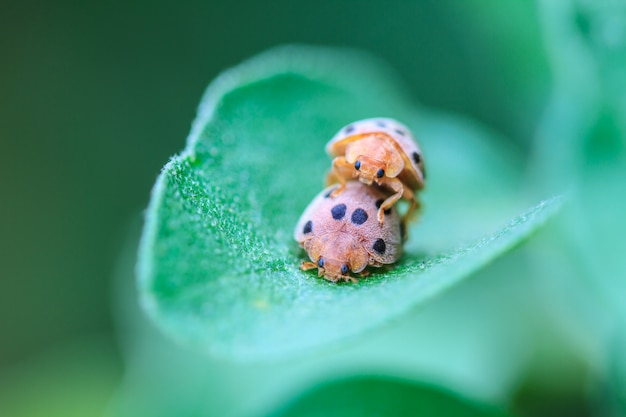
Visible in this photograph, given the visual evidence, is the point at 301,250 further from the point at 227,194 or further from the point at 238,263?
the point at 238,263

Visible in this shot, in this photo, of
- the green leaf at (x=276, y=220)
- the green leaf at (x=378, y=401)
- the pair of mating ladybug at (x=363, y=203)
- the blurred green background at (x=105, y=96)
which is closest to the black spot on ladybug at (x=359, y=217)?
the pair of mating ladybug at (x=363, y=203)

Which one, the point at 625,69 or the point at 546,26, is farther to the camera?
the point at 546,26

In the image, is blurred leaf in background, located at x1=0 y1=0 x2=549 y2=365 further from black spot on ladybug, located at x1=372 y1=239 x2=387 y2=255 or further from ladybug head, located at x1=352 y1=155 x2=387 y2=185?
black spot on ladybug, located at x1=372 y1=239 x2=387 y2=255

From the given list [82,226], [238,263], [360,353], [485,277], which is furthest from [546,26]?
[82,226]

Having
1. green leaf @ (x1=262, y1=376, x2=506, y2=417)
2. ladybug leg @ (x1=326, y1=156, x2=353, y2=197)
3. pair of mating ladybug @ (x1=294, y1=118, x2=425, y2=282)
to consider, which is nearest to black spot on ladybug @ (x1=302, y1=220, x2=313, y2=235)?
pair of mating ladybug @ (x1=294, y1=118, x2=425, y2=282)

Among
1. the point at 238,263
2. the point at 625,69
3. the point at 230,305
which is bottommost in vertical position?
the point at 230,305
